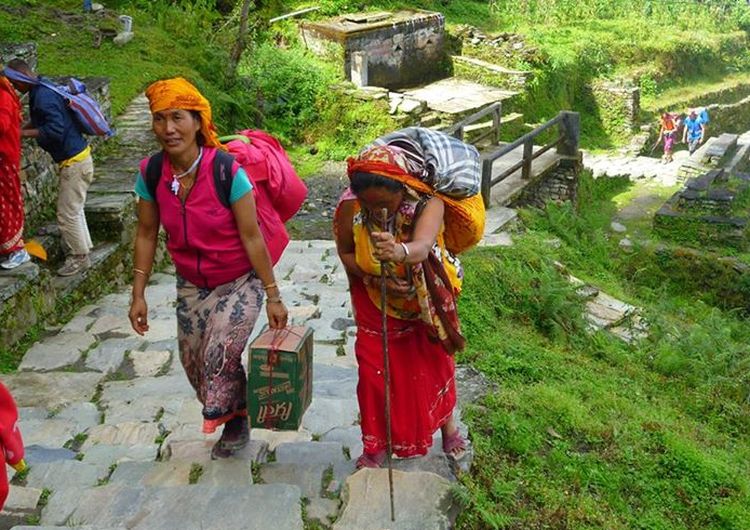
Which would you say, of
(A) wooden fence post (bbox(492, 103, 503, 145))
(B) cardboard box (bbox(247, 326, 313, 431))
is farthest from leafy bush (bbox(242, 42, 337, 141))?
(B) cardboard box (bbox(247, 326, 313, 431))

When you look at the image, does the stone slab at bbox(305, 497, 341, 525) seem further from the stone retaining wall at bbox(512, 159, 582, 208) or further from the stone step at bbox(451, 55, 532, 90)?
the stone step at bbox(451, 55, 532, 90)

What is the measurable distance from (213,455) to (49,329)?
2.74 meters

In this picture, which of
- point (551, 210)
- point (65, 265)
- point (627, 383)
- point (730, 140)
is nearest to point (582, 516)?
point (627, 383)

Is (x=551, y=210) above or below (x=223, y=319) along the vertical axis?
below

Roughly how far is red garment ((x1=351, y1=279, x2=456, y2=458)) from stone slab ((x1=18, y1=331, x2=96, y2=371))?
104 inches

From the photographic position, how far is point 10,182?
5.41 meters

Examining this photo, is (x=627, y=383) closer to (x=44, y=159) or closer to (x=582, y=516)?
(x=582, y=516)

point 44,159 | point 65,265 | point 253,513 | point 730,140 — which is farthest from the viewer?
point 730,140

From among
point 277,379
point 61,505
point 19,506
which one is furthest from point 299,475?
point 19,506

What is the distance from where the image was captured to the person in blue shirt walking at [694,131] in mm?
21906

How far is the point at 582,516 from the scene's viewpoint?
11.1 ft

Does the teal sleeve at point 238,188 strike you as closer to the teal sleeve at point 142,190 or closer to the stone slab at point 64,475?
the teal sleeve at point 142,190

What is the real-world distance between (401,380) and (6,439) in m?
1.52

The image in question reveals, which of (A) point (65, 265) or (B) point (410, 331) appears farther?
(A) point (65, 265)
